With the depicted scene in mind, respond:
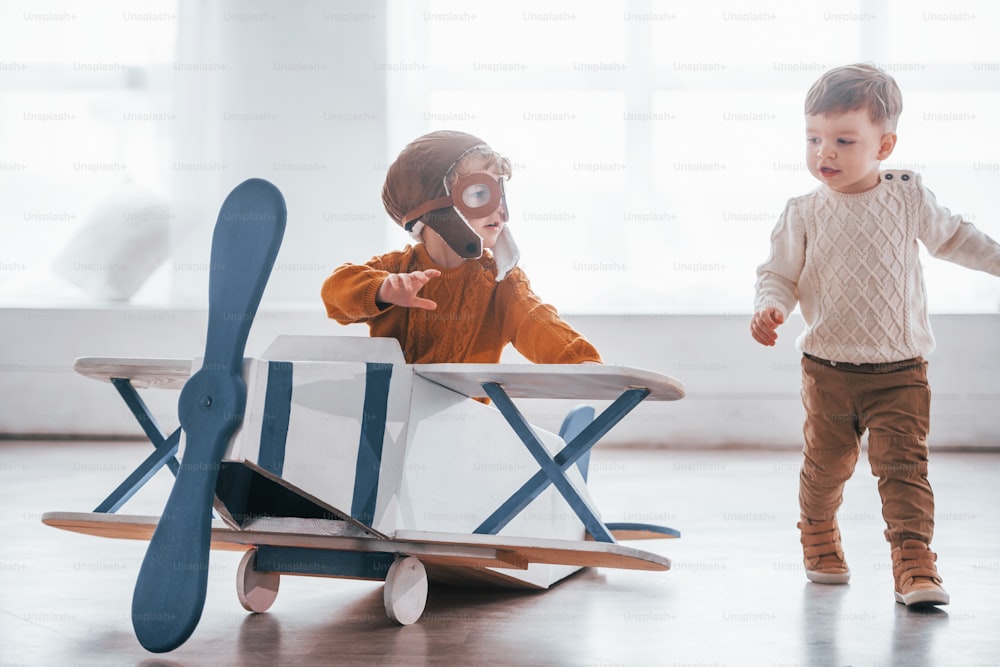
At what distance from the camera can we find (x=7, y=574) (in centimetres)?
183

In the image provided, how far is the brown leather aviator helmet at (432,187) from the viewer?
162 centimetres

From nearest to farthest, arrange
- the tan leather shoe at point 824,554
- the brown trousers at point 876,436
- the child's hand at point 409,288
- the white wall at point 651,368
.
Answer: the child's hand at point 409,288
the brown trousers at point 876,436
the tan leather shoe at point 824,554
the white wall at point 651,368

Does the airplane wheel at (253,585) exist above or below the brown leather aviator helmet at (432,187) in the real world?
below

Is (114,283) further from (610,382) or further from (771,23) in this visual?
(610,382)

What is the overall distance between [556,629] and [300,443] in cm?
48

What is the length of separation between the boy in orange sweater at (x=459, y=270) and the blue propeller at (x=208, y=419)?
0.33 metres

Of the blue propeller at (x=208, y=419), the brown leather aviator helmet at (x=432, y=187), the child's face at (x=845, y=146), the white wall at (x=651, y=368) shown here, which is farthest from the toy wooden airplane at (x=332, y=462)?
the white wall at (x=651, y=368)

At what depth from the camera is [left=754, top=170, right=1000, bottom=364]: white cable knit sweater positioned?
1.73 metres

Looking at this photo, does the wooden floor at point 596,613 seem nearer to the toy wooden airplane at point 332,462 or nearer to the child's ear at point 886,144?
the toy wooden airplane at point 332,462

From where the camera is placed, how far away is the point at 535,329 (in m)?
1.61

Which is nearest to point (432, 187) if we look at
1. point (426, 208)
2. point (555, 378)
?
point (426, 208)

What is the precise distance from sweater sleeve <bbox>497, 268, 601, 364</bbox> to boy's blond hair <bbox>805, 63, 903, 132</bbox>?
23.1 inches

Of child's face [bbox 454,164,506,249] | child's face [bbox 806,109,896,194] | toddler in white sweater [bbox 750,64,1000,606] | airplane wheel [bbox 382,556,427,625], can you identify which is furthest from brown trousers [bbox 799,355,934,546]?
airplane wheel [bbox 382,556,427,625]

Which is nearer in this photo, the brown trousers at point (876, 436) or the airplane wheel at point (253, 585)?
the airplane wheel at point (253, 585)
